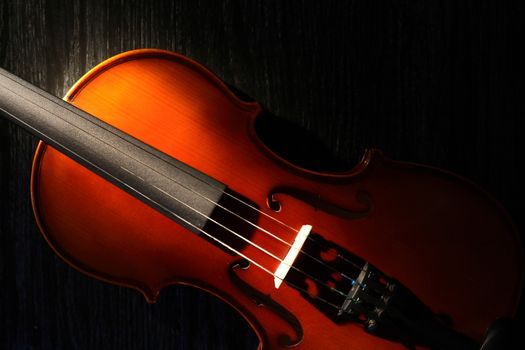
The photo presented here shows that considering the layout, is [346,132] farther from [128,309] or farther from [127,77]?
[128,309]

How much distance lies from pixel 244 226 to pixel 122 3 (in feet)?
2.15

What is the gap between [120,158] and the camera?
0.85m

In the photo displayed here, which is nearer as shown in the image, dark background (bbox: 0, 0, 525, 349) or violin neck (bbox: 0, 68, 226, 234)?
violin neck (bbox: 0, 68, 226, 234)

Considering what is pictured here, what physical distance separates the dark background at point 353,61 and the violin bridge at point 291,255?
0.27 meters

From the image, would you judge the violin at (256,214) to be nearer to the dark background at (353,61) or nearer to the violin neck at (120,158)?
the violin neck at (120,158)

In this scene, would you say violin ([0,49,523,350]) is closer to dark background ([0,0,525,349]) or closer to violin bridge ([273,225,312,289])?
violin bridge ([273,225,312,289])

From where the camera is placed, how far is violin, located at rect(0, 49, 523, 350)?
2.80 feet

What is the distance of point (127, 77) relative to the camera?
909 millimetres

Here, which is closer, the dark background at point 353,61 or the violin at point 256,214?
the violin at point 256,214

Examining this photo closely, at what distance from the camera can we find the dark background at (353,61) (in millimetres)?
1047

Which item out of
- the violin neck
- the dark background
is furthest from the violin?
the dark background

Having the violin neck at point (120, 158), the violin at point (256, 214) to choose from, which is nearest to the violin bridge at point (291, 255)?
the violin at point (256, 214)

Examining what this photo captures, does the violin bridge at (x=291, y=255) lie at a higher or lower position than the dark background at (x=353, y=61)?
lower

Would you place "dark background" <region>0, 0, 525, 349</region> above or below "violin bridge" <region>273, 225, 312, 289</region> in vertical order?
above
